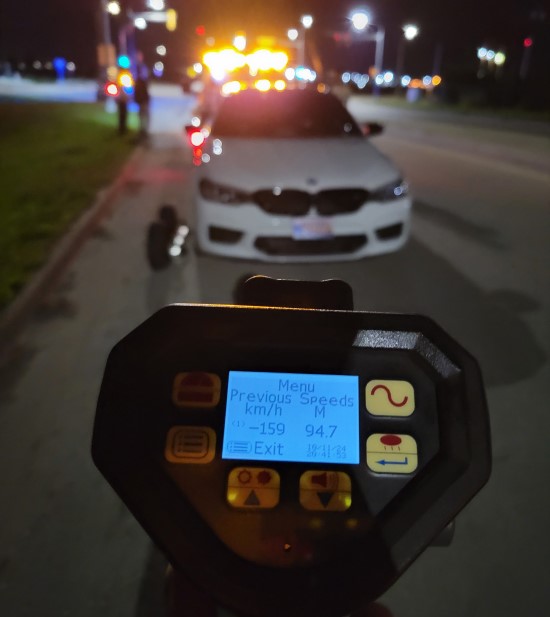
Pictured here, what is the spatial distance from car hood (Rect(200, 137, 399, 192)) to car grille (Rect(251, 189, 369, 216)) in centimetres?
5

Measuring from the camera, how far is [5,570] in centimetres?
268

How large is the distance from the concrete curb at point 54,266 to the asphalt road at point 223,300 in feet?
0.34

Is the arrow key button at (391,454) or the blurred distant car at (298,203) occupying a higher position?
the arrow key button at (391,454)

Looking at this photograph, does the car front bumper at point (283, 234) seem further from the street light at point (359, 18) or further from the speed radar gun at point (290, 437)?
the street light at point (359, 18)

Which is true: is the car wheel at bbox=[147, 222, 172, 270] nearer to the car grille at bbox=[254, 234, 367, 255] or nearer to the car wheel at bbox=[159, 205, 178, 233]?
the car wheel at bbox=[159, 205, 178, 233]

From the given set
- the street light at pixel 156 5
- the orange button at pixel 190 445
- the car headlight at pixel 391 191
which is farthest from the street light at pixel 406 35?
the orange button at pixel 190 445

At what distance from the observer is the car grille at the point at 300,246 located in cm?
619

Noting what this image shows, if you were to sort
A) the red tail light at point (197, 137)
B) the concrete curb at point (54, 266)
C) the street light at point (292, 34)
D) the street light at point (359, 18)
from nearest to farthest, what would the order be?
the concrete curb at point (54, 266), the red tail light at point (197, 137), the street light at point (292, 34), the street light at point (359, 18)

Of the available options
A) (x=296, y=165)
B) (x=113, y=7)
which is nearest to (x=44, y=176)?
(x=296, y=165)

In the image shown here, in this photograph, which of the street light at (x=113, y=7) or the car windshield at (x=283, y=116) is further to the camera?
the street light at (x=113, y=7)

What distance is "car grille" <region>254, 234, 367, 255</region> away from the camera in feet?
20.3

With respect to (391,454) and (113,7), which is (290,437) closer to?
(391,454)

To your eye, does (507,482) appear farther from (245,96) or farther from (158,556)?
(245,96)

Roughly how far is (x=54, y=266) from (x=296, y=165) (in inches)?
98.2
